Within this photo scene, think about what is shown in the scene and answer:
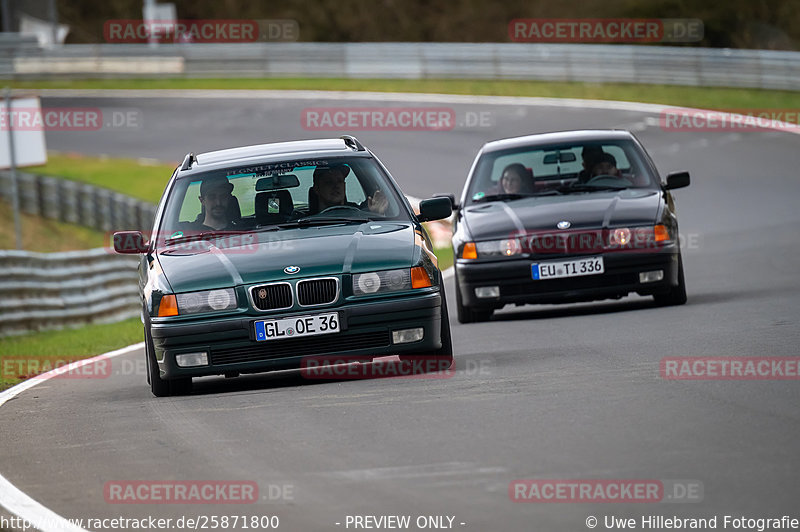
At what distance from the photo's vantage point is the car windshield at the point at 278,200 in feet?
34.6

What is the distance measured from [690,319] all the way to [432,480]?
6189mm

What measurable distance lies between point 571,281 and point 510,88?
94.5ft

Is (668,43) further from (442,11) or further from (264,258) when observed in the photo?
(264,258)

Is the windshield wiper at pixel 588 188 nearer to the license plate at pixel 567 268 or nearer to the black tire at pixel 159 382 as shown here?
the license plate at pixel 567 268

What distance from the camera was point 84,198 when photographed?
100 ft

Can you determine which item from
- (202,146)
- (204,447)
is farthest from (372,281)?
(202,146)

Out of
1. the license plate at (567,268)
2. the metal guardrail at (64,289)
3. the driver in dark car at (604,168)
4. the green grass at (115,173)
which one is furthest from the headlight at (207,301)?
the green grass at (115,173)

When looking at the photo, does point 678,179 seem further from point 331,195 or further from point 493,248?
point 331,195

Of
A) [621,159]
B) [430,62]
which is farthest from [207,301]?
[430,62]

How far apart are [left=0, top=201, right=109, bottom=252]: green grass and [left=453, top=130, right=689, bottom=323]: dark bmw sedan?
16160 mm

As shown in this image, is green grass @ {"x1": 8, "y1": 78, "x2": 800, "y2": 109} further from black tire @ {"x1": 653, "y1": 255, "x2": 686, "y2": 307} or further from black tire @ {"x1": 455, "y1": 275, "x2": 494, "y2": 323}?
black tire @ {"x1": 455, "y1": 275, "x2": 494, "y2": 323}

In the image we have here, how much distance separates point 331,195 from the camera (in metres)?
10.6

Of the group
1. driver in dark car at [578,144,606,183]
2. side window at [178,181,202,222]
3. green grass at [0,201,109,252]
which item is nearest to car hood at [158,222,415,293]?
side window at [178,181,202,222]

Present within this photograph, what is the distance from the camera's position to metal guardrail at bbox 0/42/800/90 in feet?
121
